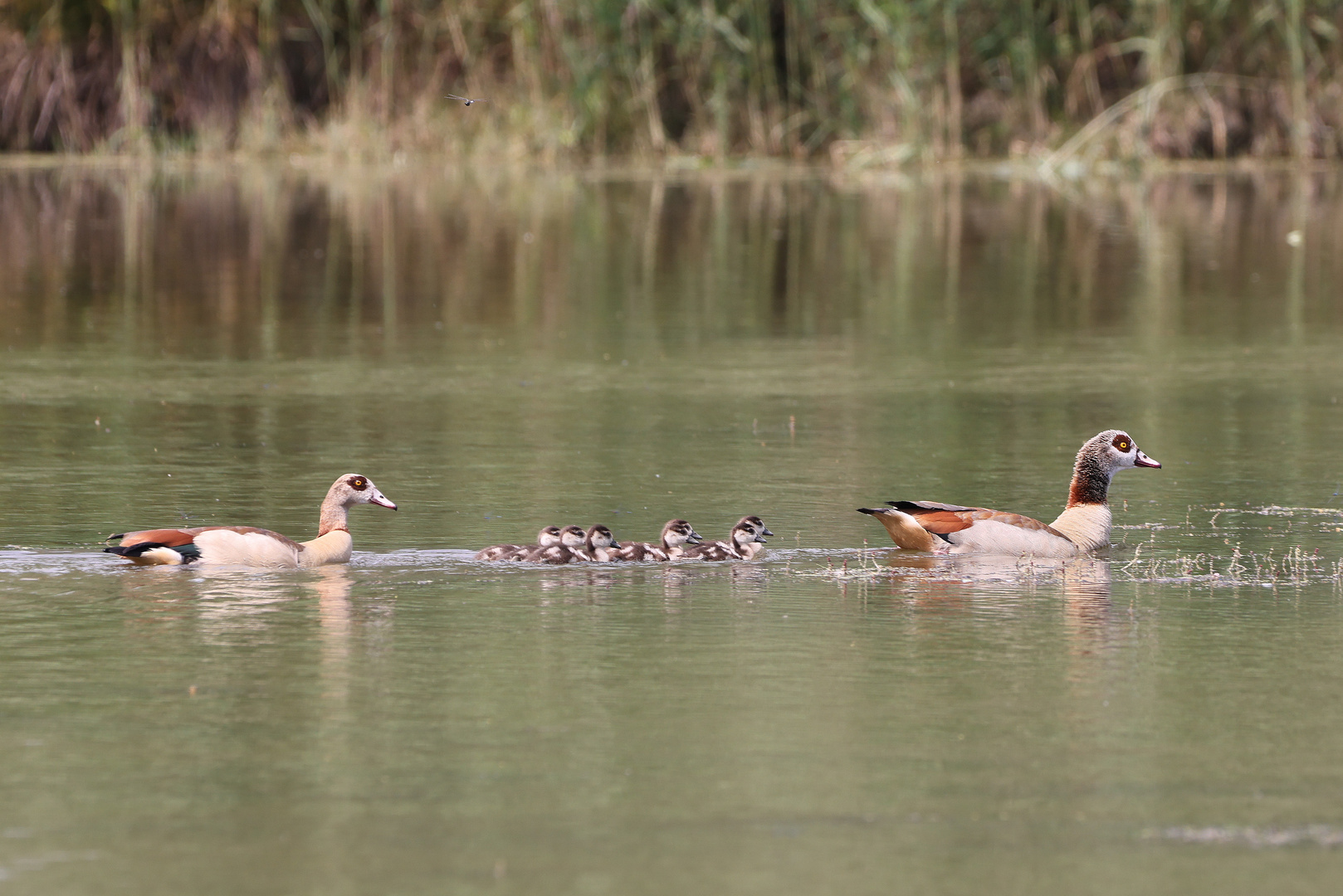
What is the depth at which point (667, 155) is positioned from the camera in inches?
1342

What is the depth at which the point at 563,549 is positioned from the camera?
29.7ft

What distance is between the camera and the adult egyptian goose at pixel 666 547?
9172 mm

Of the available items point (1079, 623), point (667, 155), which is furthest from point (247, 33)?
point (1079, 623)

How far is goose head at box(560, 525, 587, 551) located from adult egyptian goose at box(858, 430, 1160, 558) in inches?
40.5

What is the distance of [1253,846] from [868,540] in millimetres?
4255

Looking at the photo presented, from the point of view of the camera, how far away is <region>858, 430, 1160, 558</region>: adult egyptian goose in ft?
30.8

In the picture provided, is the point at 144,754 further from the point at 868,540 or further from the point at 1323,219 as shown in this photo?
the point at 1323,219

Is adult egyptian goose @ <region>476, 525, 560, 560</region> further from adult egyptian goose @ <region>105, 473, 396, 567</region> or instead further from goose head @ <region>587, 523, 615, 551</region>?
adult egyptian goose @ <region>105, 473, 396, 567</region>

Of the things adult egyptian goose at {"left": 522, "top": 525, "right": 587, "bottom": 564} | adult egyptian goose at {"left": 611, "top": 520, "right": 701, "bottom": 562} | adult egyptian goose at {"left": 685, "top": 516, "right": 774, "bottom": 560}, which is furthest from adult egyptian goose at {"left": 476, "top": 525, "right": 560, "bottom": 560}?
adult egyptian goose at {"left": 685, "top": 516, "right": 774, "bottom": 560}

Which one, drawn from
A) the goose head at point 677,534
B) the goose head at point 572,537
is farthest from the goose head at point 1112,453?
the goose head at point 572,537

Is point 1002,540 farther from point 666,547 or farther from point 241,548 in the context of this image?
point 241,548

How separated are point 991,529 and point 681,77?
83.1 feet

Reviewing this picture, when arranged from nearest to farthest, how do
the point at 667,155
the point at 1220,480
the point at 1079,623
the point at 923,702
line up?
1. the point at 923,702
2. the point at 1079,623
3. the point at 1220,480
4. the point at 667,155

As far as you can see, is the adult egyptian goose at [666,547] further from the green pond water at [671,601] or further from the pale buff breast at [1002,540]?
the pale buff breast at [1002,540]
